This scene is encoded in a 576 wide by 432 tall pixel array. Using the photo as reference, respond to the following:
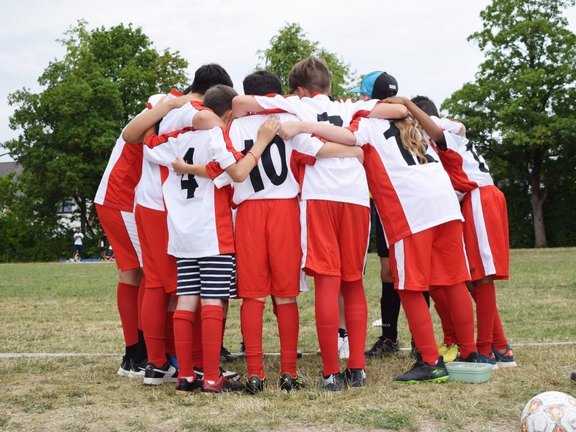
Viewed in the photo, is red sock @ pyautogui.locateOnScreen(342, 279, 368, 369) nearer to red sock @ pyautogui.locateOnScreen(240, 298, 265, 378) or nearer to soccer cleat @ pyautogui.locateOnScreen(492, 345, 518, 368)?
red sock @ pyautogui.locateOnScreen(240, 298, 265, 378)

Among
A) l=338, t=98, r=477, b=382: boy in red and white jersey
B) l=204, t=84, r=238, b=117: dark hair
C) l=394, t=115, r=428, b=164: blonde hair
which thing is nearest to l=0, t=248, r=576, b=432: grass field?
l=338, t=98, r=477, b=382: boy in red and white jersey

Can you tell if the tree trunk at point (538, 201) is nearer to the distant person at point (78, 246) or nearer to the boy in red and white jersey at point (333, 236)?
the distant person at point (78, 246)

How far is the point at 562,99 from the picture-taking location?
39.3 m

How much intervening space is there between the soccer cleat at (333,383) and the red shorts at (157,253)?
1207mm

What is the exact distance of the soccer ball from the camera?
341 centimetres

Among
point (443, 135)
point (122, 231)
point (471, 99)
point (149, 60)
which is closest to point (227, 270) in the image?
point (122, 231)

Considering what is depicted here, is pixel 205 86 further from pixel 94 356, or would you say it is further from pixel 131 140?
pixel 94 356

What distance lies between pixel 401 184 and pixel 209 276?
4.60 ft

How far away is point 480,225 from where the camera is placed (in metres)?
5.32

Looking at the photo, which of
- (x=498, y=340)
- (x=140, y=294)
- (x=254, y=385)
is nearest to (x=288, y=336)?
(x=254, y=385)

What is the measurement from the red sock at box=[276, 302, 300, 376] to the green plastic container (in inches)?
41.6

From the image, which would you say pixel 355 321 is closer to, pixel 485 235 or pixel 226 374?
pixel 226 374

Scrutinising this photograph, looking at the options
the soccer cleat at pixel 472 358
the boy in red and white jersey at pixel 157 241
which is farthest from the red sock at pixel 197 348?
the soccer cleat at pixel 472 358

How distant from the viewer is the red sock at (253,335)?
4641 millimetres
